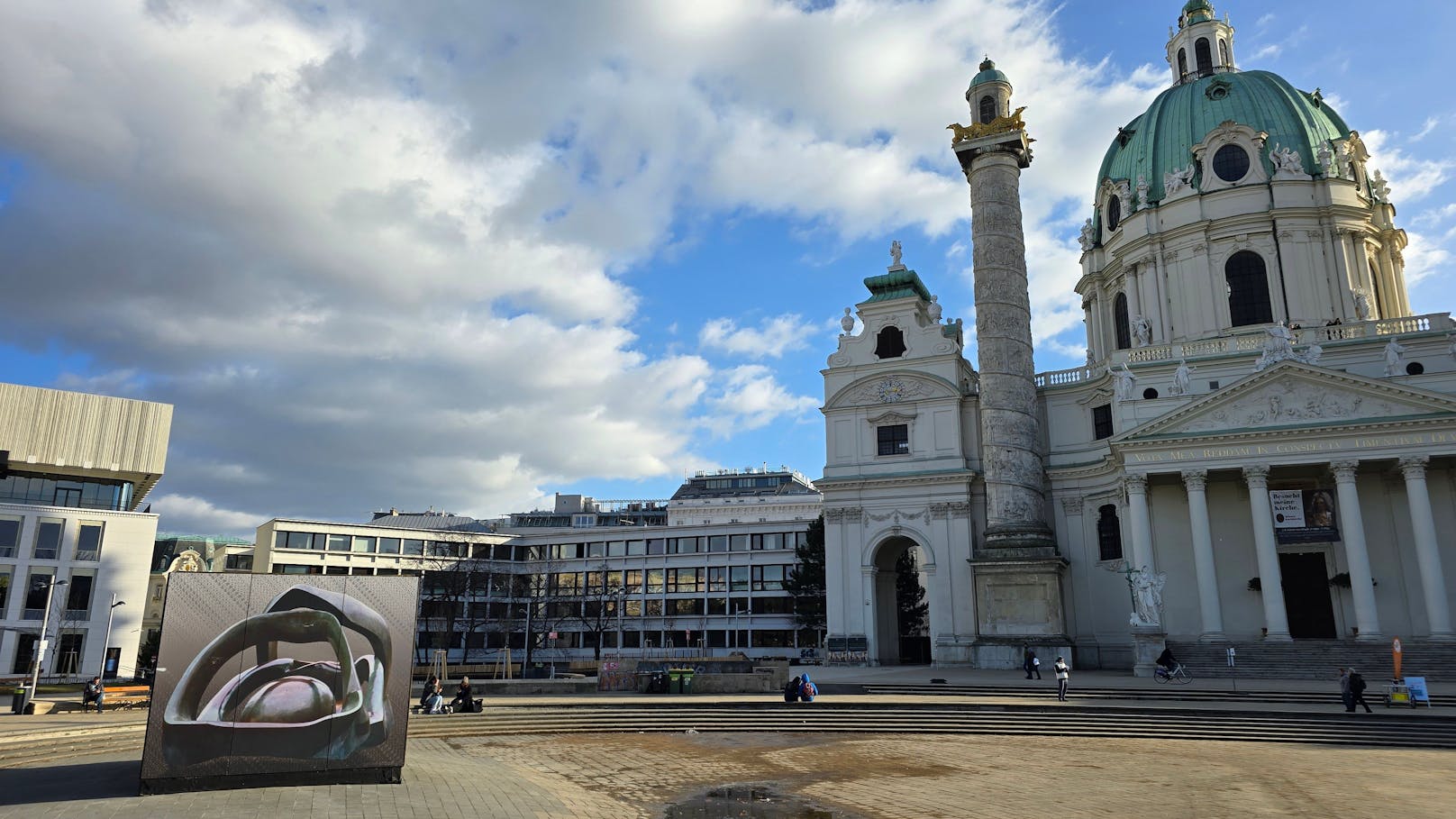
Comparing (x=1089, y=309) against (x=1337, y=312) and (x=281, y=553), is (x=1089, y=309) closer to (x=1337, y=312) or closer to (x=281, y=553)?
(x=1337, y=312)

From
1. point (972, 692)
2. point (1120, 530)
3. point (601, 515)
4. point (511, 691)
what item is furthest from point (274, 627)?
point (601, 515)

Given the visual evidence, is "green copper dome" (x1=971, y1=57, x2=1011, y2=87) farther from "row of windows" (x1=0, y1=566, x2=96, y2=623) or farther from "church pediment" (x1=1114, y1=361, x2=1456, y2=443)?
"row of windows" (x1=0, y1=566, x2=96, y2=623)

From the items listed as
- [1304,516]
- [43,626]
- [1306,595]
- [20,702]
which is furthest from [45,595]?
[1306,595]

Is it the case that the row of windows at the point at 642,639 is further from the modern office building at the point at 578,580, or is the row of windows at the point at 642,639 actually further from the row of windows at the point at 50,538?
the row of windows at the point at 50,538

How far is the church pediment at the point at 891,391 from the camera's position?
51.3 m

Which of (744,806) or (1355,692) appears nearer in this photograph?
(744,806)

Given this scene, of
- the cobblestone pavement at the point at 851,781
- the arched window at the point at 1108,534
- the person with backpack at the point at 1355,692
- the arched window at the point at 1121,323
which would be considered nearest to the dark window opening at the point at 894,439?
the arched window at the point at 1108,534

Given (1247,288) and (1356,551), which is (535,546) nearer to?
(1247,288)

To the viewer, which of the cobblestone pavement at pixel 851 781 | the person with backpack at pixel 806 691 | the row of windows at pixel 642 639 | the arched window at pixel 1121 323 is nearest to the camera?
the cobblestone pavement at pixel 851 781

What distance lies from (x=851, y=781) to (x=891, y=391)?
36.3m

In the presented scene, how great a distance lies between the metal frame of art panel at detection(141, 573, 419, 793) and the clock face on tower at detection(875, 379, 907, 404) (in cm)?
3896

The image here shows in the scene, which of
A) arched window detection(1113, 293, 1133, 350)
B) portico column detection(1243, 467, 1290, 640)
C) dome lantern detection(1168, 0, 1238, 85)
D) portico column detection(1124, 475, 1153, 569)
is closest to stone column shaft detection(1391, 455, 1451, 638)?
portico column detection(1243, 467, 1290, 640)

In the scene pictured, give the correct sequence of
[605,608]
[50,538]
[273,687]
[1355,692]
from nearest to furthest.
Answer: [273,687] < [1355,692] < [50,538] < [605,608]

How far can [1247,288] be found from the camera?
5144 centimetres
